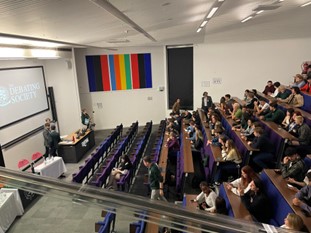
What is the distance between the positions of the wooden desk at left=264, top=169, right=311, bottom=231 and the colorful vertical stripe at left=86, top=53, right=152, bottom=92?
820cm

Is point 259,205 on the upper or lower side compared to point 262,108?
lower

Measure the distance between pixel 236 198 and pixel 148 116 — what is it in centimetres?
824

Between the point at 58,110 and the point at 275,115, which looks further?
the point at 58,110

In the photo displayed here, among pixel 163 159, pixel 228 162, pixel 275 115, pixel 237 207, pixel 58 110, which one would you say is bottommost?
pixel 163 159

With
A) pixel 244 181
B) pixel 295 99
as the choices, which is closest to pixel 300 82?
pixel 295 99

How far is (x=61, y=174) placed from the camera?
7012mm

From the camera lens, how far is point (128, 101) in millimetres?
11336

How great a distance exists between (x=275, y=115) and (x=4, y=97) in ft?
24.2

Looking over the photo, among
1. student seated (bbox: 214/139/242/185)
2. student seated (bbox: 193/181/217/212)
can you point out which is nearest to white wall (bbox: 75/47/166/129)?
student seated (bbox: 214/139/242/185)

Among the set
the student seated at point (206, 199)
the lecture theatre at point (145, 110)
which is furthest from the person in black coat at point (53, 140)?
the student seated at point (206, 199)

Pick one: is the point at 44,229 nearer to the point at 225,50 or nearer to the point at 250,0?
the point at 250,0

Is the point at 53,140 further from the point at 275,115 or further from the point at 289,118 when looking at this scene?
the point at 289,118

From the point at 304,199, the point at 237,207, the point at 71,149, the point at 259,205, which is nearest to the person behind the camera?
the point at 304,199

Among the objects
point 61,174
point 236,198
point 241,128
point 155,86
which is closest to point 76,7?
point 236,198
